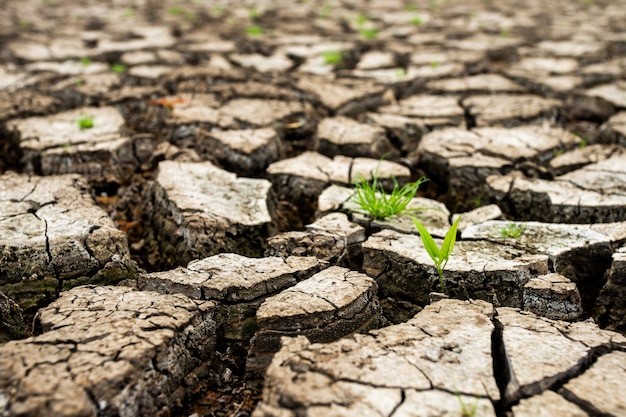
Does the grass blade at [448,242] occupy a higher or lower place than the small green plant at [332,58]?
lower

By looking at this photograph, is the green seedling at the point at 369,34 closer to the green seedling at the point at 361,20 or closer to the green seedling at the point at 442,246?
the green seedling at the point at 361,20

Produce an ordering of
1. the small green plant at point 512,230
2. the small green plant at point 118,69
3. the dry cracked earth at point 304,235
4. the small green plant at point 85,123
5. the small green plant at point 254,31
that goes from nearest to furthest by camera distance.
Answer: the dry cracked earth at point 304,235, the small green plant at point 512,230, the small green plant at point 85,123, the small green plant at point 118,69, the small green plant at point 254,31

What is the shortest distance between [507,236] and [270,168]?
1.18 metres

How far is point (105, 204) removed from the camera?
8.32 ft

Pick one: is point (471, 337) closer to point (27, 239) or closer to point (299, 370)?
point (299, 370)

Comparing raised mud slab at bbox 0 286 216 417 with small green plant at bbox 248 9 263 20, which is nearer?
raised mud slab at bbox 0 286 216 417

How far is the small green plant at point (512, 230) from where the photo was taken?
2053 millimetres

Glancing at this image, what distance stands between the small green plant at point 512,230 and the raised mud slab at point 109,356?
115 cm

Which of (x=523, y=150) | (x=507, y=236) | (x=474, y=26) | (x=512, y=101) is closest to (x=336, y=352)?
(x=507, y=236)

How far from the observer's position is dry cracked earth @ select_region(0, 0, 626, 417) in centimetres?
137

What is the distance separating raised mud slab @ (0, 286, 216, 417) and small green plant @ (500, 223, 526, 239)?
3.78 ft

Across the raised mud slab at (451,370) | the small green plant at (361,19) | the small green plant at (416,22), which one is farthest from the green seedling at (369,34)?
the raised mud slab at (451,370)

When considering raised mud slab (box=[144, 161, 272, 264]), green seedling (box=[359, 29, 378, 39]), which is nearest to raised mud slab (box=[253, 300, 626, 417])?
raised mud slab (box=[144, 161, 272, 264])

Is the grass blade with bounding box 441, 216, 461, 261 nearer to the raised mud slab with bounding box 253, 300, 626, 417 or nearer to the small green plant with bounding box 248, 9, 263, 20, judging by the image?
the raised mud slab with bounding box 253, 300, 626, 417
